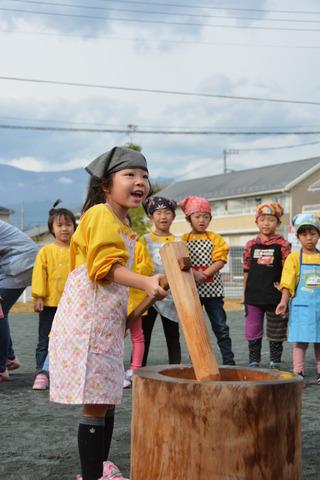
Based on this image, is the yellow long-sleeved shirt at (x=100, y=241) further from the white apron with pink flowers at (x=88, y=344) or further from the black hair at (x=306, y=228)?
the black hair at (x=306, y=228)

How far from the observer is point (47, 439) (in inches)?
138

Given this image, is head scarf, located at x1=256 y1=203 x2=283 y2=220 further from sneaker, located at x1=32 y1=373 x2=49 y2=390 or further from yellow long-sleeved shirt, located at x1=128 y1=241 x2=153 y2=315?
sneaker, located at x1=32 y1=373 x2=49 y2=390

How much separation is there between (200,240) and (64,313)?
332cm

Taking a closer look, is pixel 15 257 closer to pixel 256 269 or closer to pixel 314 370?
pixel 256 269

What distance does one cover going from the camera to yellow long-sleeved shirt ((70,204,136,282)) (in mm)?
2521

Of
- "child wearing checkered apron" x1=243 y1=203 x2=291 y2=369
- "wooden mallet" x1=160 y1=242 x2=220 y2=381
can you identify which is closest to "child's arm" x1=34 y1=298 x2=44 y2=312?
"child wearing checkered apron" x1=243 y1=203 x2=291 y2=369

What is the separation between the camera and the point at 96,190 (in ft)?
9.46

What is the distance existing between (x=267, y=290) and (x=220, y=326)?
60 centimetres

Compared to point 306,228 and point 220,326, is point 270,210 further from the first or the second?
point 220,326

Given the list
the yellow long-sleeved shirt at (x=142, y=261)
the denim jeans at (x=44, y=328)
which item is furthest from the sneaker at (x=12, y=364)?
the yellow long-sleeved shirt at (x=142, y=261)

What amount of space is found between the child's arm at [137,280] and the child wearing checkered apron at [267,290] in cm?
379

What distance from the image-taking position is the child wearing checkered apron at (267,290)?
6.14 metres

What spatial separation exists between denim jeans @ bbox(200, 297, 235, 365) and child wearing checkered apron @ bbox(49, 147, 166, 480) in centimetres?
317

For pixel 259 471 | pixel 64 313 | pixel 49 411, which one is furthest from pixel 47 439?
pixel 259 471
